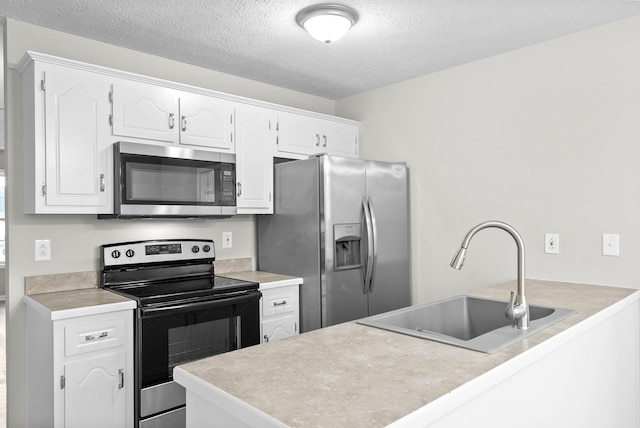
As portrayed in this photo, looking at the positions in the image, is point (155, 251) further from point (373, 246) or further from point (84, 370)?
point (373, 246)

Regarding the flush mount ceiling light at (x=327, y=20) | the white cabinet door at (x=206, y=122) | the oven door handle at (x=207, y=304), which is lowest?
the oven door handle at (x=207, y=304)

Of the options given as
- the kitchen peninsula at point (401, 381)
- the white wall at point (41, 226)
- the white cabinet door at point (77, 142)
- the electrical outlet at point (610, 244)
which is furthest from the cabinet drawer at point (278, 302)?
the electrical outlet at point (610, 244)

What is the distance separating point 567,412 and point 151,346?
6.18 feet

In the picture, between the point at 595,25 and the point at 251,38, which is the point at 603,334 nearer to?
the point at 595,25

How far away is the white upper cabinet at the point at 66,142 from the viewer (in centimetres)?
226

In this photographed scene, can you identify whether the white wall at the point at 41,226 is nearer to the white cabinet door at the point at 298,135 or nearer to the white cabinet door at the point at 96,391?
the white cabinet door at the point at 96,391

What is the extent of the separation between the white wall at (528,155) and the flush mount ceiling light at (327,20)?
121 centimetres

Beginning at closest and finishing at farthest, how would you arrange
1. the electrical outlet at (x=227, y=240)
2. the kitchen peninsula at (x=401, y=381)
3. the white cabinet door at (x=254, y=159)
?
the kitchen peninsula at (x=401, y=381) → the white cabinet door at (x=254, y=159) → the electrical outlet at (x=227, y=240)

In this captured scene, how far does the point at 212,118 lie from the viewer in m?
2.91

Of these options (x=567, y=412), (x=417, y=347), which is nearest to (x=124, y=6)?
(x=417, y=347)

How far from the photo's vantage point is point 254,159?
3.13 m

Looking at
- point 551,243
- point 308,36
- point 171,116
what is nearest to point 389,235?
point 551,243

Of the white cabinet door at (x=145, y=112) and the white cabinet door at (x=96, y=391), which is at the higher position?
the white cabinet door at (x=145, y=112)

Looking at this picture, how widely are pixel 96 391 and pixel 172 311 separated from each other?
0.50 m
